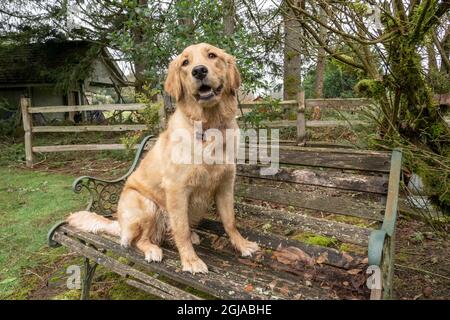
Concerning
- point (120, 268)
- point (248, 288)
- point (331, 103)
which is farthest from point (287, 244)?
point (331, 103)

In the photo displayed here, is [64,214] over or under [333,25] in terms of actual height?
under

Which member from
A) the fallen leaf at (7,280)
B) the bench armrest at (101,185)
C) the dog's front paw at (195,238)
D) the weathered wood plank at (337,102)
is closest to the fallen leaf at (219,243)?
the dog's front paw at (195,238)

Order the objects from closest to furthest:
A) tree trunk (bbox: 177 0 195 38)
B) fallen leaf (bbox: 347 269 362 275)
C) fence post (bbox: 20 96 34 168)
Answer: fallen leaf (bbox: 347 269 362 275), tree trunk (bbox: 177 0 195 38), fence post (bbox: 20 96 34 168)

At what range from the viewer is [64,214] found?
5.18 meters

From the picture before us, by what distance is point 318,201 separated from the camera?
2631 mm

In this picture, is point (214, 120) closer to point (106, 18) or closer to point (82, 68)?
point (106, 18)

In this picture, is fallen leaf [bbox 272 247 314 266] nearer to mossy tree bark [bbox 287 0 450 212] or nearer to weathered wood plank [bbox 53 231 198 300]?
weathered wood plank [bbox 53 231 198 300]

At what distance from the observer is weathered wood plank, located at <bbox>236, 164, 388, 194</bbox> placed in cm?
237

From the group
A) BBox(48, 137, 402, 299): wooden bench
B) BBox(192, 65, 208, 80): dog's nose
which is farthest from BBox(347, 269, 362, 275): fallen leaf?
BBox(192, 65, 208, 80): dog's nose

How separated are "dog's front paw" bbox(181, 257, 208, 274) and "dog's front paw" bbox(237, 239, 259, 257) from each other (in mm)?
343

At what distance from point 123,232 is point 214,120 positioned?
1.04m

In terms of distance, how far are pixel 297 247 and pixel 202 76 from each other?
129cm

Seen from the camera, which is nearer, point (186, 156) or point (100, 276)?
point (186, 156)

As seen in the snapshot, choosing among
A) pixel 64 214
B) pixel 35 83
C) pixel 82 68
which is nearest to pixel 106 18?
pixel 82 68
